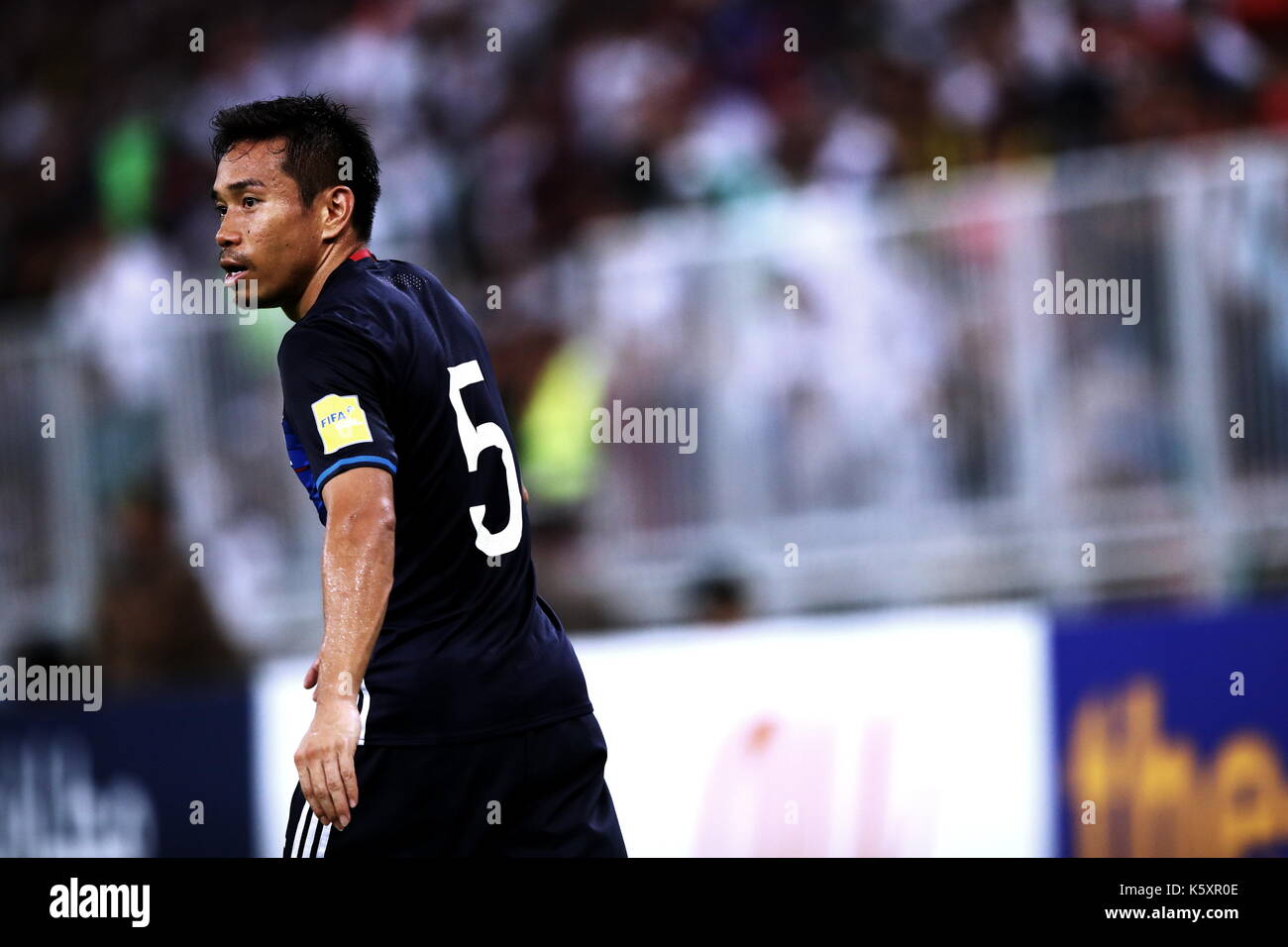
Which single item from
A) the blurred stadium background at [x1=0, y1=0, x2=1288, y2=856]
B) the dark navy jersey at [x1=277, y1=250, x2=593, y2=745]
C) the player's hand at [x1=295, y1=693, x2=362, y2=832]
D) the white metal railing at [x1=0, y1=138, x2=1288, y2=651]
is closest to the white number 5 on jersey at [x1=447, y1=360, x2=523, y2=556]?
the dark navy jersey at [x1=277, y1=250, x2=593, y2=745]

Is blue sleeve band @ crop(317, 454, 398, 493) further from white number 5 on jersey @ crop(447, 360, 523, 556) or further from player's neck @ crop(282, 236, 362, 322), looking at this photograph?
player's neck @ crop(282, 236, 362, 322)

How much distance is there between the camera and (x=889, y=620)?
25.4ft

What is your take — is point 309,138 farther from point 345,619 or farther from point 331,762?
point 331,762

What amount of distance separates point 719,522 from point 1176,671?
2.09 m

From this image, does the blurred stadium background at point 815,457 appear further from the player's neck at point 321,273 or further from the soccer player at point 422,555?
the player's neck at point 321,273

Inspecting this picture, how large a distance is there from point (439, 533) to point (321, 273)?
24.4 inches

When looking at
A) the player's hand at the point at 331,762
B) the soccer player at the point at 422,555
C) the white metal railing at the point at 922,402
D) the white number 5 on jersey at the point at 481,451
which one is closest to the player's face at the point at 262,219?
the soccer player at the point at 422,555

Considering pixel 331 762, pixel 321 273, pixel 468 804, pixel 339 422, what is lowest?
pixel 468 804

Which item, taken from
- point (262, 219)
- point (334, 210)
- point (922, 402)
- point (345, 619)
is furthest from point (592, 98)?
point (345, 619)

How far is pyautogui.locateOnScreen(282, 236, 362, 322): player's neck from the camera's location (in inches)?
164

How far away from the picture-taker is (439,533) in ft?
13.4

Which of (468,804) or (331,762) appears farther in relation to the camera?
(468,804)
